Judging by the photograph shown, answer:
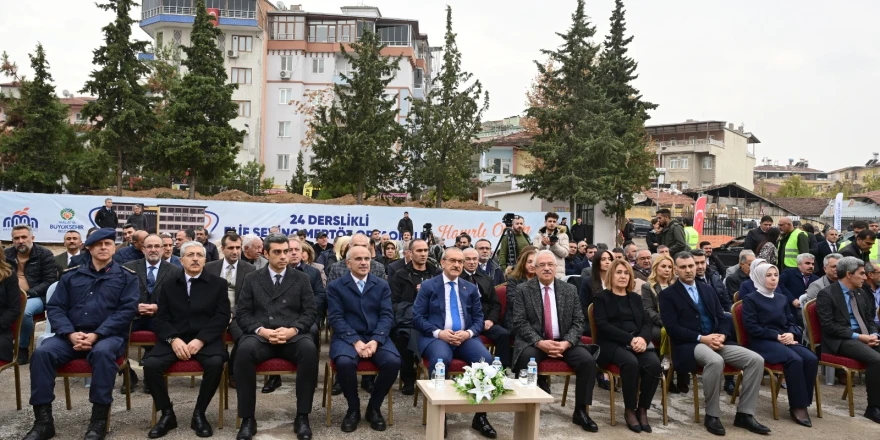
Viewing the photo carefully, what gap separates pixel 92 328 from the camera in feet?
16.9

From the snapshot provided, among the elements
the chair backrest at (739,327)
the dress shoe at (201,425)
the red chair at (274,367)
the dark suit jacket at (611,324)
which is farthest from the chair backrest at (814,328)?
the dress shoe at (201,425)

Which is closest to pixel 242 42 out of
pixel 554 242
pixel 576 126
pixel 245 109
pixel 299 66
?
pixel 299 66

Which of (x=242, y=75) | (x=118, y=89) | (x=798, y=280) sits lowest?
(x=798, y=280)

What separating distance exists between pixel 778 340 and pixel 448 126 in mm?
19694

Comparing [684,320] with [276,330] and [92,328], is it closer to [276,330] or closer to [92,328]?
[276,330]

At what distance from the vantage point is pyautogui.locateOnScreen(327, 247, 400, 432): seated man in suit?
17.3 feet

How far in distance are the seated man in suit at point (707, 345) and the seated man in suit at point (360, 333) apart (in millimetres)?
2605

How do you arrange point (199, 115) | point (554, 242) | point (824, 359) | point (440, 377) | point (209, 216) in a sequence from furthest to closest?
1. point (199, 115)
2. point (209, 216)
3. point (554, 242)
4. point (824, 359)
5. point (440, 377)

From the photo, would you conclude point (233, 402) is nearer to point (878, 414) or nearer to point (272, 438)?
point (272, 438)

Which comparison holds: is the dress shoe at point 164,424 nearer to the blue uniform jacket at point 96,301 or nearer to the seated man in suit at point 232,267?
the blue uniform jacket at point 96,301

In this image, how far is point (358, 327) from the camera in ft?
18.7

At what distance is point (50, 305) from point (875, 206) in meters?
44.4

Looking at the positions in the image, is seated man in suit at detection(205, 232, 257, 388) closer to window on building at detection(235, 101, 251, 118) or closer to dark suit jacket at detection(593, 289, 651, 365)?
dark suit jacket at detection(593, 289, 651, 365)

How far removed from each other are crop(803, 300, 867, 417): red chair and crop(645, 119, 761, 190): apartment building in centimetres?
5469
